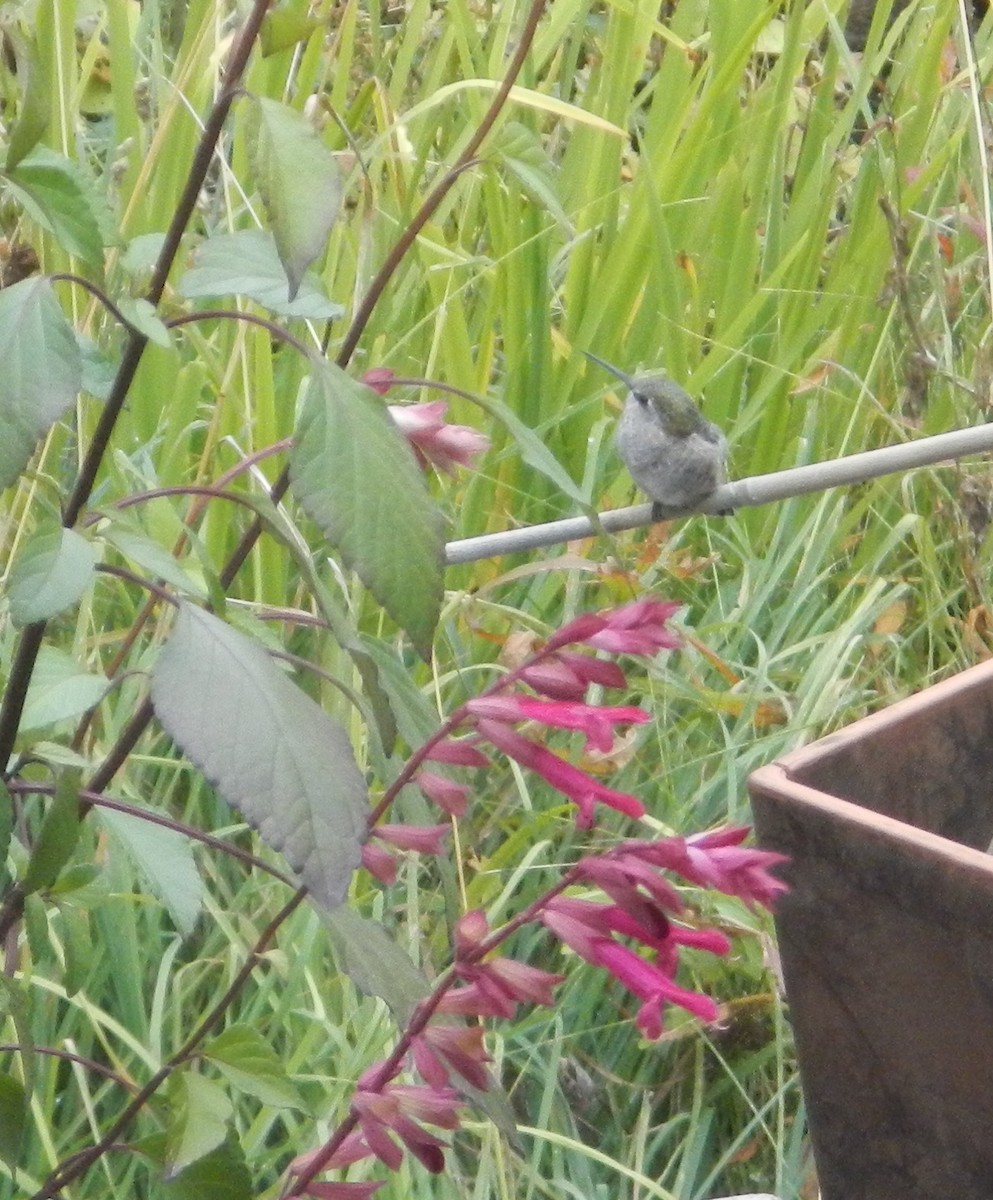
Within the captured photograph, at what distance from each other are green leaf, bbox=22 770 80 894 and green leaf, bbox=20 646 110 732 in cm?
7

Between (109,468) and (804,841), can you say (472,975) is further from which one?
(109,468)

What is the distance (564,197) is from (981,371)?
60 cm

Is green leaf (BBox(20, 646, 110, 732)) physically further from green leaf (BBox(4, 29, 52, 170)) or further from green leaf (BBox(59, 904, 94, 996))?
green leaf (BBox(4, 29, 52, 170))

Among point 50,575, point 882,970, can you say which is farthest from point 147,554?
point 882,970

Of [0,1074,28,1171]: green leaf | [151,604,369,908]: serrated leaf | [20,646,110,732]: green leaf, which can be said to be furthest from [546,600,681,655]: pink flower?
[0,1074,28,1171]: green leaf

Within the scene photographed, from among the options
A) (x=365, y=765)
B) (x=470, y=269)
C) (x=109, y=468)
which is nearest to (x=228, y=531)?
(x=109, y=468)

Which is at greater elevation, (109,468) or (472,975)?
(472,975)

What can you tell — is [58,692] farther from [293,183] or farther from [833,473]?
[833,473]

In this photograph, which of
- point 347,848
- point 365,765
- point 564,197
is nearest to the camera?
point 347,848

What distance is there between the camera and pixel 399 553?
2.02ft

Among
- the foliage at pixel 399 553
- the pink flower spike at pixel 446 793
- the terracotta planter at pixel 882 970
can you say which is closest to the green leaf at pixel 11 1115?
the foliage at pixel 399 553

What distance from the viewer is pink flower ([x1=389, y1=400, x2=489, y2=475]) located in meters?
0.86

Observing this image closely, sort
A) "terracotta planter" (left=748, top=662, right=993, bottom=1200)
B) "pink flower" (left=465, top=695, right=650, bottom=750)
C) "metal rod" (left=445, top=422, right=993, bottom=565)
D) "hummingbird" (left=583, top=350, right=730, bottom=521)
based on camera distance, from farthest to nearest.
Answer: "hummingbird" (left=583, top=350, right=730, bottom=521) < "metal rod" (left=445, top=422, right=993, bottom=565) < "terracotta planter" (left=748, top=662, right=993, bottom=1200) < "pink flower" (left=465, top=695, right=650, bottom=750)

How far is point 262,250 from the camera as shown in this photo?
0.76 m
